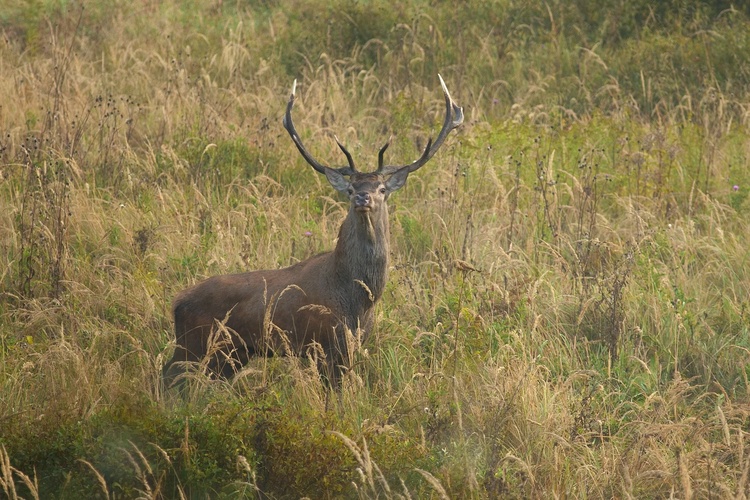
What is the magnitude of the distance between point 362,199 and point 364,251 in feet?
1.28

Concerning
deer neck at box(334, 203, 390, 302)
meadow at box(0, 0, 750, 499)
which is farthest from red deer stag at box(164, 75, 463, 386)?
meadow at box(0, 0, 750, 499)

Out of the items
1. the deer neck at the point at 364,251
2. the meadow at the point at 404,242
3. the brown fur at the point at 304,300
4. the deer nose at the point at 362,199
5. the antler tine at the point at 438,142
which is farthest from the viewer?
the antler tine at the point at 438,142

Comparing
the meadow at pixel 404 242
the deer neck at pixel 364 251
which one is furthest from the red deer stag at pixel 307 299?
the meadow at pixel 404 242

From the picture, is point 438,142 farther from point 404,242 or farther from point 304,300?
point 404,242

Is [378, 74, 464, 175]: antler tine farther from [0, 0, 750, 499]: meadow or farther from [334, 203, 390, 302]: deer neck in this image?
[0, 0, 750, 499]: meadow

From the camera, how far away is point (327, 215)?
27.9ft

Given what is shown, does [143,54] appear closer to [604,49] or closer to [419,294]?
[604,49]

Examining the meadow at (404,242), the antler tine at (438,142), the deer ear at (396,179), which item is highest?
the antler tine at (438,142)

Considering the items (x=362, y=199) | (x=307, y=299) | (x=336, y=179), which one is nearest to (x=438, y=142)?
(x=336, y=179)

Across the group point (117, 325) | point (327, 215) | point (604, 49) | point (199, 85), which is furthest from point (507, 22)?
point (117, 325)

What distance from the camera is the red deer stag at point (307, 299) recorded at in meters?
6.34

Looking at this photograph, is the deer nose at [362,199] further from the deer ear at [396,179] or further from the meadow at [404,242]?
the meadow at [404,242]

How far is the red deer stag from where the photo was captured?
20.8 ft

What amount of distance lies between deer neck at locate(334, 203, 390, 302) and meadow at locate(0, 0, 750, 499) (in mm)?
441
